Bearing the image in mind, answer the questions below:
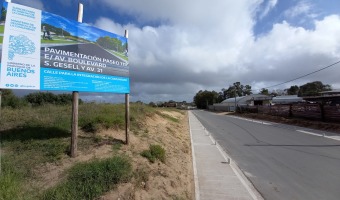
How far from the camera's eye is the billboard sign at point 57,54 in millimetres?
5863

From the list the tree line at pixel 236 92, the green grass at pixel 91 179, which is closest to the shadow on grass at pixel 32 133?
the green grass at pixel 91 179

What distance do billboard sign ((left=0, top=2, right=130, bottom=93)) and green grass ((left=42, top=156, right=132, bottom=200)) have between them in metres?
2.12

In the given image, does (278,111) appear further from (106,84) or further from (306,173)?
(106,84)

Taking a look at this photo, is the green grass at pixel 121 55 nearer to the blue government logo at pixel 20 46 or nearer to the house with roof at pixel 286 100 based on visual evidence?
the blue government logo at pixel 20 46

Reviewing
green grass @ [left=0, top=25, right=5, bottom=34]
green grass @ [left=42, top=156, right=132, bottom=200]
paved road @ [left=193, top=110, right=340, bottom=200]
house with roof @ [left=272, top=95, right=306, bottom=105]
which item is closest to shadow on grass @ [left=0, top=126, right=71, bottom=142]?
green grass @ [left=42, top=156, right=132, bottom=200]

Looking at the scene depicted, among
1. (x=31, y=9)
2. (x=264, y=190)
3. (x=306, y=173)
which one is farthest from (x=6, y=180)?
(x=306, y=173)

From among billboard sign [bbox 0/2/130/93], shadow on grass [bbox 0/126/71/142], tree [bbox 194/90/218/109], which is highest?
tree [bbox 194/90/218/109]

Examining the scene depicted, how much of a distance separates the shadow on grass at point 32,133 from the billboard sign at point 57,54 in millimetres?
1878

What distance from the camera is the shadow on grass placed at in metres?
7.72

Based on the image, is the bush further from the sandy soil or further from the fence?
the fence

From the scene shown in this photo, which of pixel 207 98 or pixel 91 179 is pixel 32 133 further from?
pixel 207 98

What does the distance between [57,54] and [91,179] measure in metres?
3.24

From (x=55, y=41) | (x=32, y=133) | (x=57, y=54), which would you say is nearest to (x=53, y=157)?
(x=32, y=133)

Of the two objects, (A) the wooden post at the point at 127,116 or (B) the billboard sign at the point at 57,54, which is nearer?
(B) the billboard sign at the point at 57,54
